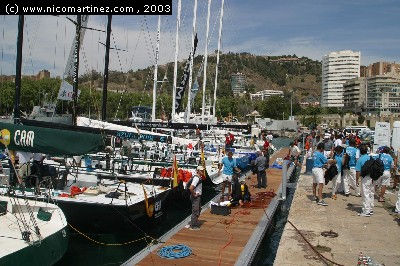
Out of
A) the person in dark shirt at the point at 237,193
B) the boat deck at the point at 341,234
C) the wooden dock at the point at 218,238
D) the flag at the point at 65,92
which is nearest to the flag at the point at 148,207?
the wooden dock at the point at 218,238

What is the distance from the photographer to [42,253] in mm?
8289

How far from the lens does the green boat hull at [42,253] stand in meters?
7.41

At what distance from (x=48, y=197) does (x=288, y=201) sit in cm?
1227

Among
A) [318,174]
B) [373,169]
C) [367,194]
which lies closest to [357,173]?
[318,174]

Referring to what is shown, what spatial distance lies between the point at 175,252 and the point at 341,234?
3887mm

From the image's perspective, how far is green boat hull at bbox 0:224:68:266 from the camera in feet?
24.3

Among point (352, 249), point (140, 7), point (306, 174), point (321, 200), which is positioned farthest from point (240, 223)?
point (306, 174)

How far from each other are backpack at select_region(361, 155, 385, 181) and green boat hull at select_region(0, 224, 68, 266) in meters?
7.78

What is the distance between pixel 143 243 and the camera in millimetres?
12250

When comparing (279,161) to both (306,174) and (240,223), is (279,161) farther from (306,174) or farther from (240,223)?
(240,223)

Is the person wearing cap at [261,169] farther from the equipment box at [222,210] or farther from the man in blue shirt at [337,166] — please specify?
the equipment box at [222,210]

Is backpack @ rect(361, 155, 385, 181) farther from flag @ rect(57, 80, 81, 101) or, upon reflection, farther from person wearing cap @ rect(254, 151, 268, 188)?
flag @ rect(57, 80, 81, 101)

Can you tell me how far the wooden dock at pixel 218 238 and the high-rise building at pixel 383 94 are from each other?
527 ft

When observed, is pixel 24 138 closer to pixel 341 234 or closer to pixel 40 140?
pixel 40 140
